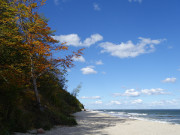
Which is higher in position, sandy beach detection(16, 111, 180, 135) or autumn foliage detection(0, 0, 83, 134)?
autumn foliage detection(0, 0, 83, 134)

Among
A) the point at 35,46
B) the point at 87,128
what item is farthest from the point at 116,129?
the point at 35,46

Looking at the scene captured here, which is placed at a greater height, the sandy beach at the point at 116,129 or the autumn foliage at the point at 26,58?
the autumn foliage at the point at 26,58

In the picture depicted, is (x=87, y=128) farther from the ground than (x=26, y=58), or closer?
closer

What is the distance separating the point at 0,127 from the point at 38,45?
22.4 feet

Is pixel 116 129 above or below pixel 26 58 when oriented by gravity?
below

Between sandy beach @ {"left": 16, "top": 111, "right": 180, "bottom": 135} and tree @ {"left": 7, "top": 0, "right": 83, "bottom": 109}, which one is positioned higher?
tree @ {"left": 7, "top": 0, "right": 83, "bottom": 109}

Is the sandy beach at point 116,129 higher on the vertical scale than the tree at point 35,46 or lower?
lower

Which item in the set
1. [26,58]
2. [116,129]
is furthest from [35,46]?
[116,129]

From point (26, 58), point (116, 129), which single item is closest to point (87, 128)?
point (116, 129)

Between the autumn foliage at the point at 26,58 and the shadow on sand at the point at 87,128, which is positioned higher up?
the autumn foliage at the point at 26,58

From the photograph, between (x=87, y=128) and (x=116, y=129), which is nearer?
(x=116, y=129)

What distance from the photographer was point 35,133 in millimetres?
9453

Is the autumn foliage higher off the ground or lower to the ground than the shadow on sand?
higher

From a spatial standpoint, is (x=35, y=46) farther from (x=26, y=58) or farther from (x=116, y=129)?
(x=116, y=129)
